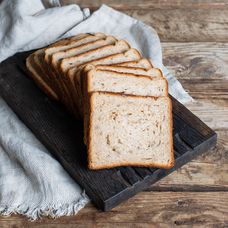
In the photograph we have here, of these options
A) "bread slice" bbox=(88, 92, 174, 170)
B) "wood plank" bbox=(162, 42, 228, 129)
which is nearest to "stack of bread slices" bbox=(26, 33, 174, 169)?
"bread slice" bbox=(88, 92, 174, 170)

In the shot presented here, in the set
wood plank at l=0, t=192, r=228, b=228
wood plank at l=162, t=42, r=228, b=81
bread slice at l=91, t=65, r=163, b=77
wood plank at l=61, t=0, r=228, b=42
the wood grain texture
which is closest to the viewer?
wood plank at l=0, t=192, r=228, b=228

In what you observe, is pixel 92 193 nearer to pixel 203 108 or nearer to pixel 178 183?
pixel 178 183

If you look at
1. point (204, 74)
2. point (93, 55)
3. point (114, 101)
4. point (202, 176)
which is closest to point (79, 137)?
point (114, 101)

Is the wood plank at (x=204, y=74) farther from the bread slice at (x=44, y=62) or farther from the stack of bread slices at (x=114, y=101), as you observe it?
the bread slice at (x=44, y=62)

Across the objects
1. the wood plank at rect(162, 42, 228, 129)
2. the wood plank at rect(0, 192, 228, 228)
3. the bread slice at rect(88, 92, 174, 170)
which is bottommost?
the wood plank at rect(162, 42, 228, 129)

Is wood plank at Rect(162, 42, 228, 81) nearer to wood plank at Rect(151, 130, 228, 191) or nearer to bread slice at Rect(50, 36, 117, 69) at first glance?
bread slice at Rect(50, 36, 117, 69)
